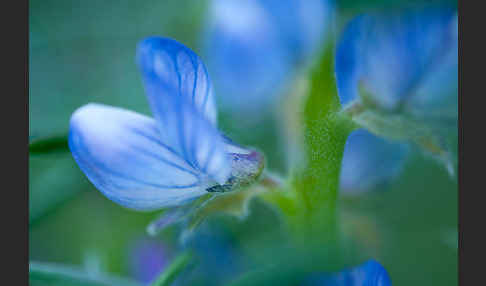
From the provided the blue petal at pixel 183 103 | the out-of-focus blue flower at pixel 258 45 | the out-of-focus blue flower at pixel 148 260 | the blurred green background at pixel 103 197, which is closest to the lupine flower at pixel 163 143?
the blue petal at pixel 183 103

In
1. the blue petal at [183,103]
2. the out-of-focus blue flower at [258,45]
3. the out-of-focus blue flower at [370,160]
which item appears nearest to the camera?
the blue petal at [183,103]

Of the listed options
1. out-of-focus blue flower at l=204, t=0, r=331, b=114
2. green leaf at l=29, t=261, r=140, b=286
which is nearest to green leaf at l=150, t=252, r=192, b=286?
green leaf at l=29, t=261, r=140, b=286

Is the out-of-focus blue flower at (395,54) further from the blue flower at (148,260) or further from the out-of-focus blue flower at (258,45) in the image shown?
the blue flower at (148,260)

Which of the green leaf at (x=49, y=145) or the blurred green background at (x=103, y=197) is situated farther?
the blurred green background at (x=103, y=197)

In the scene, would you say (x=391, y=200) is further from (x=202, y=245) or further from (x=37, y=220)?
(x=37, y=220)

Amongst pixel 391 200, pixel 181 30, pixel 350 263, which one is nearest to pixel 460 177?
pixel 350 263

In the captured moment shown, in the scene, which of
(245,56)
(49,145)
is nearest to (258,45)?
(245,56)

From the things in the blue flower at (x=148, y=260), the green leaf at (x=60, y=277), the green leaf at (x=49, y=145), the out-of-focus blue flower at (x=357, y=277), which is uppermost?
the green leaf at (x=49, y=145)
